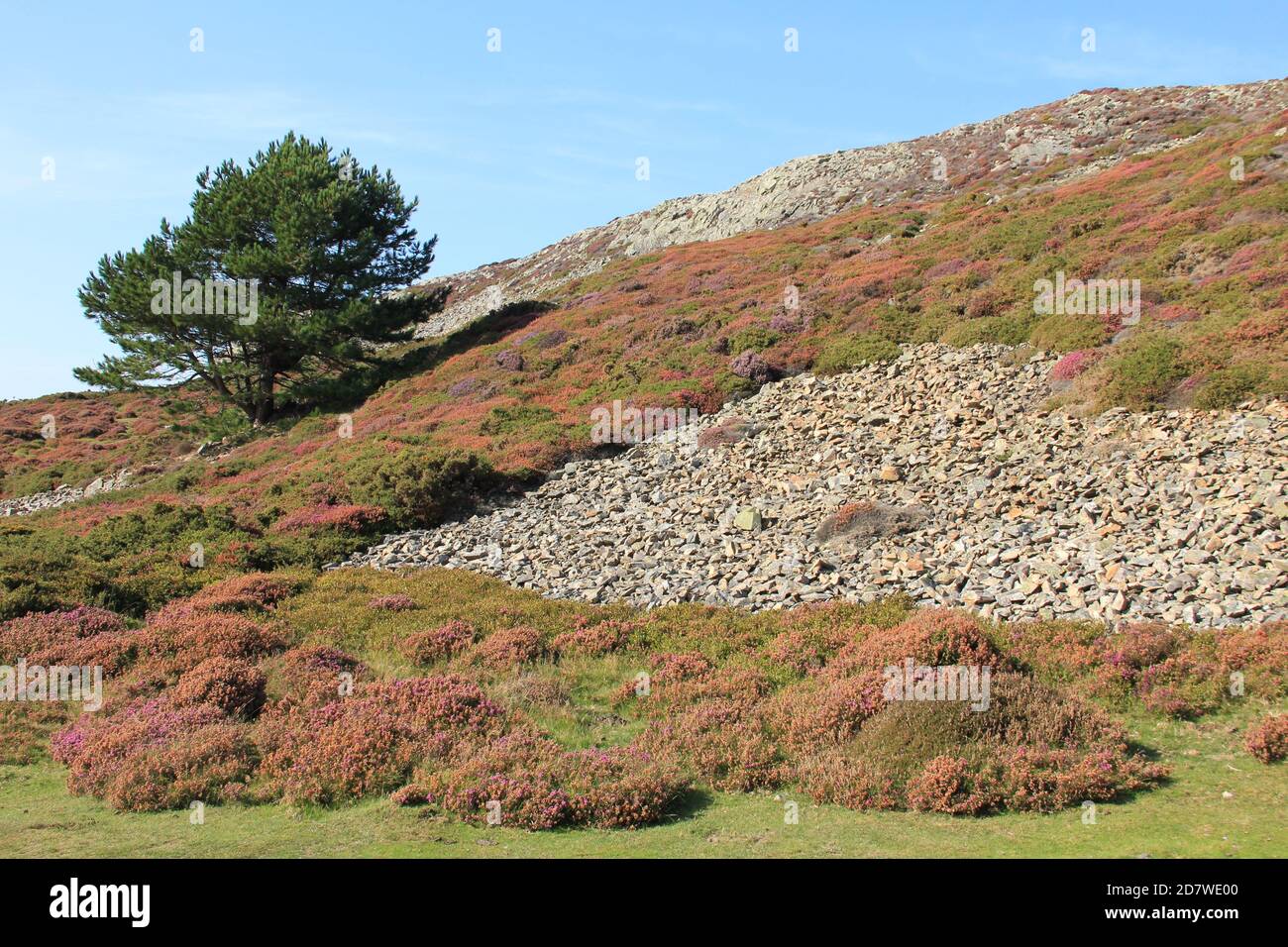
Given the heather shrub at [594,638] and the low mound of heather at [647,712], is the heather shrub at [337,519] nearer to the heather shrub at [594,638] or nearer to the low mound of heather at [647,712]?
the low mound of heather at [647,712]

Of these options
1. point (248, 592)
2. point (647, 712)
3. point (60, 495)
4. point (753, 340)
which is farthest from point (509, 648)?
point (60, 495)

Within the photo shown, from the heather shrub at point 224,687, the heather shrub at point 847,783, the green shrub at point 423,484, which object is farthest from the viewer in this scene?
the green shrub at point 423,484

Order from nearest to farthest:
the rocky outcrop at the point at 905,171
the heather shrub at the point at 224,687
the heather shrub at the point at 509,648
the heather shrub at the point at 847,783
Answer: the heather shrub at the point at 847,783 → the heather shrub at the point at 224,687 → the heather shrub at the point at 509,648 → the rocky outcrop at the point at 905,171

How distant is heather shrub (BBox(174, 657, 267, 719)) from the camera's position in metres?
12.2

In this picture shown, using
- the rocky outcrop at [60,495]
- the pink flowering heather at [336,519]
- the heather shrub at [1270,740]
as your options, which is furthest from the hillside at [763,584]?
the rocky outcrop at [60,495]

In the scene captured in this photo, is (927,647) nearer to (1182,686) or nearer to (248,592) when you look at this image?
(1182,686)

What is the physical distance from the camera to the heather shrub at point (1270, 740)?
30.8 ft

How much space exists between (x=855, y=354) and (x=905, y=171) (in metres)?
45.6

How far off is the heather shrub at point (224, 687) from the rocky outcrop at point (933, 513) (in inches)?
261

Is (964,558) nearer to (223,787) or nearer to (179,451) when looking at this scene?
(223,787)

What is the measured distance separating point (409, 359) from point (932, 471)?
34089 millimetres

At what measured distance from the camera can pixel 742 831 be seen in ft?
28.8
